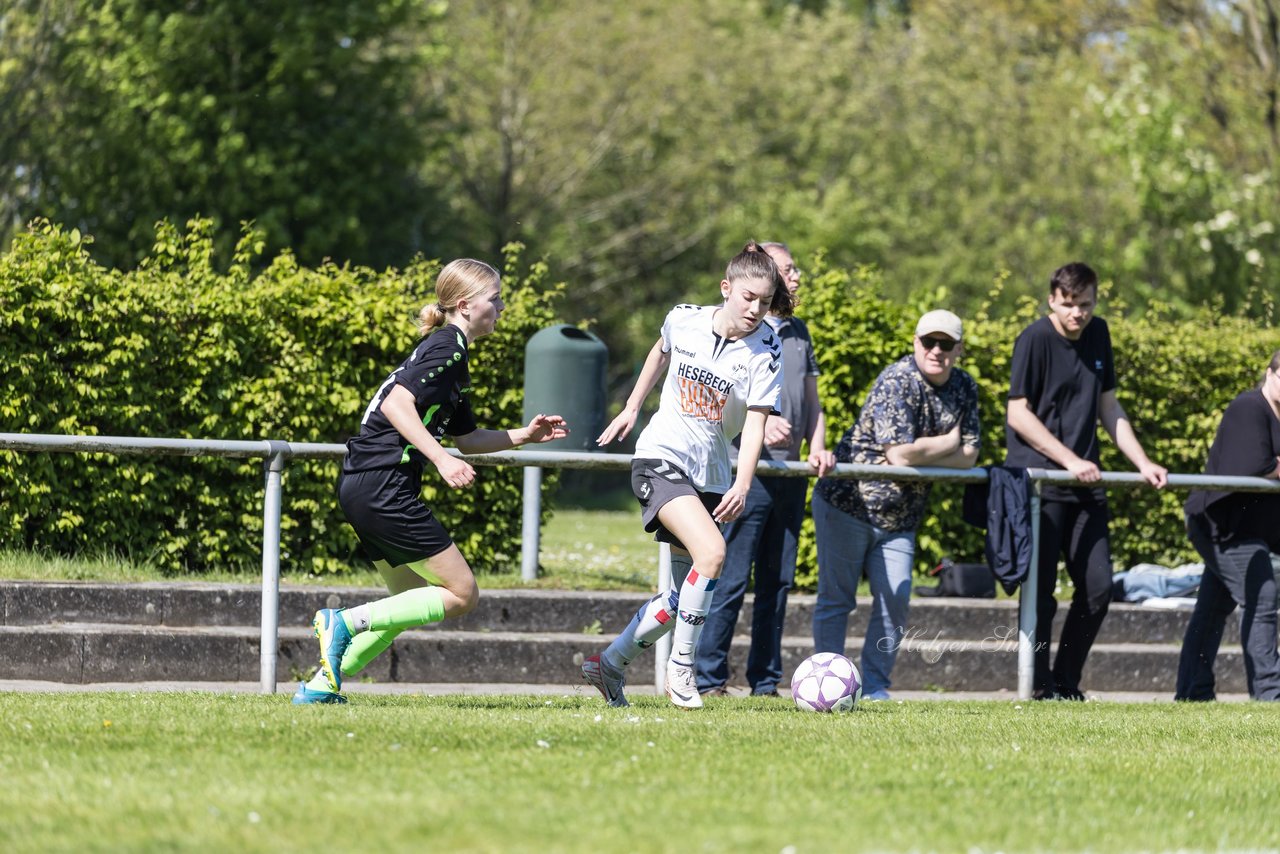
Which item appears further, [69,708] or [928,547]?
[928,547]

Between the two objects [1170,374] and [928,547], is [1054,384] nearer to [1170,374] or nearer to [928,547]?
[928,547]

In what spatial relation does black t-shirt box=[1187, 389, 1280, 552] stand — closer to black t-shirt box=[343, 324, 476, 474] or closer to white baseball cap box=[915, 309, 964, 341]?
white baseball cap box=[915, 309, 964, 341]

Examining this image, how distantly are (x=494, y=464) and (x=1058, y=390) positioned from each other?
10.1ft

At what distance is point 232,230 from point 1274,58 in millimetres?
14857

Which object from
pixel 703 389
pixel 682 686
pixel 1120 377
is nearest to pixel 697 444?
pixel 703 389

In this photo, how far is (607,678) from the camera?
6.99 metres

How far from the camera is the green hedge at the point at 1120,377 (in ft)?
38.0

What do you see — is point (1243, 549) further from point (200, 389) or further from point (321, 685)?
point (200, 389)

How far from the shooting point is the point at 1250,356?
1248 cm

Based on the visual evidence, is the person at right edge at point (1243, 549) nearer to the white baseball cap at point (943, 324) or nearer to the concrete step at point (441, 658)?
the concrete step at point (441, 658)

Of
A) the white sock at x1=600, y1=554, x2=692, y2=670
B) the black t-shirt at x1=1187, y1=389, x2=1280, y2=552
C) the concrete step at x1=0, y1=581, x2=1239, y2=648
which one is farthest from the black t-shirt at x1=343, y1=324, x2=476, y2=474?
the black t-shirt at x1=1187, y1=389, x2=1280, y2=552

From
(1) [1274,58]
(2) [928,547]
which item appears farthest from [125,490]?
(1) [1274,58]

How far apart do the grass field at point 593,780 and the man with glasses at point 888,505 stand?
1.49 metres

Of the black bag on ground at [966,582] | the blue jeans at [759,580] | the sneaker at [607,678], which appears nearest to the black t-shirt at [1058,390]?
the blue jeans at [759,580]
